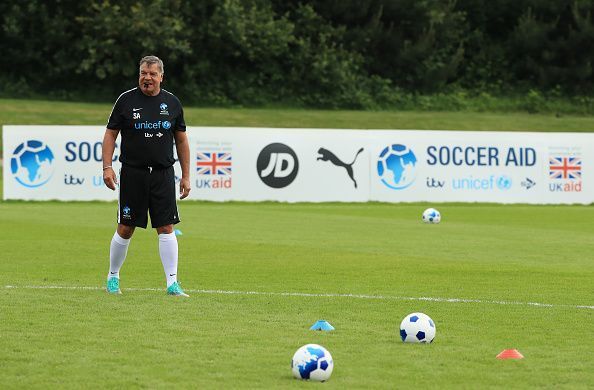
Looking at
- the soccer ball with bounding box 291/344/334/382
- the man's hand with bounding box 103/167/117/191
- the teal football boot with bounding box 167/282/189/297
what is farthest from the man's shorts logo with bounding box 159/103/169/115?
the soccer ball with bounding box 291/344/334/382

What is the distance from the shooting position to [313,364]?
7188mm

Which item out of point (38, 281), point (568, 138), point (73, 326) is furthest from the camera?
point (568, 138)

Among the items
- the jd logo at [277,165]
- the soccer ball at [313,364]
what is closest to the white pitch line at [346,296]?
the soccer ball at [313,364]

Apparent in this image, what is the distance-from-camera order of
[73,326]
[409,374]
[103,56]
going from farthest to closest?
1. [103,56]
2. [73,326]
3. [409,374]

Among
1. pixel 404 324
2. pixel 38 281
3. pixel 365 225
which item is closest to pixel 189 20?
pixel 365 225

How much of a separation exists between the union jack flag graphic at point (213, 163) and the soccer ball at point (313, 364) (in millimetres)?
22076

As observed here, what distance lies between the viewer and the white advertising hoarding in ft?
93.8

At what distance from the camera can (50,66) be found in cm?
5456

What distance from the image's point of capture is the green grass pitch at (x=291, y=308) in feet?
25.1

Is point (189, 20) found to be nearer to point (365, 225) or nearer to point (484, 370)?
point (365, 225)

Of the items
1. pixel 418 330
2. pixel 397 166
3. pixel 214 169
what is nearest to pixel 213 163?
pixel 214 169

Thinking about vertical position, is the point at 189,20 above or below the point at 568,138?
above

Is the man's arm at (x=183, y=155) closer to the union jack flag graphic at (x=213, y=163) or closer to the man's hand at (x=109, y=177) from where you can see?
the man's hand at (x=109, y=177)

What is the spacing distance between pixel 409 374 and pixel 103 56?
47196 mm
